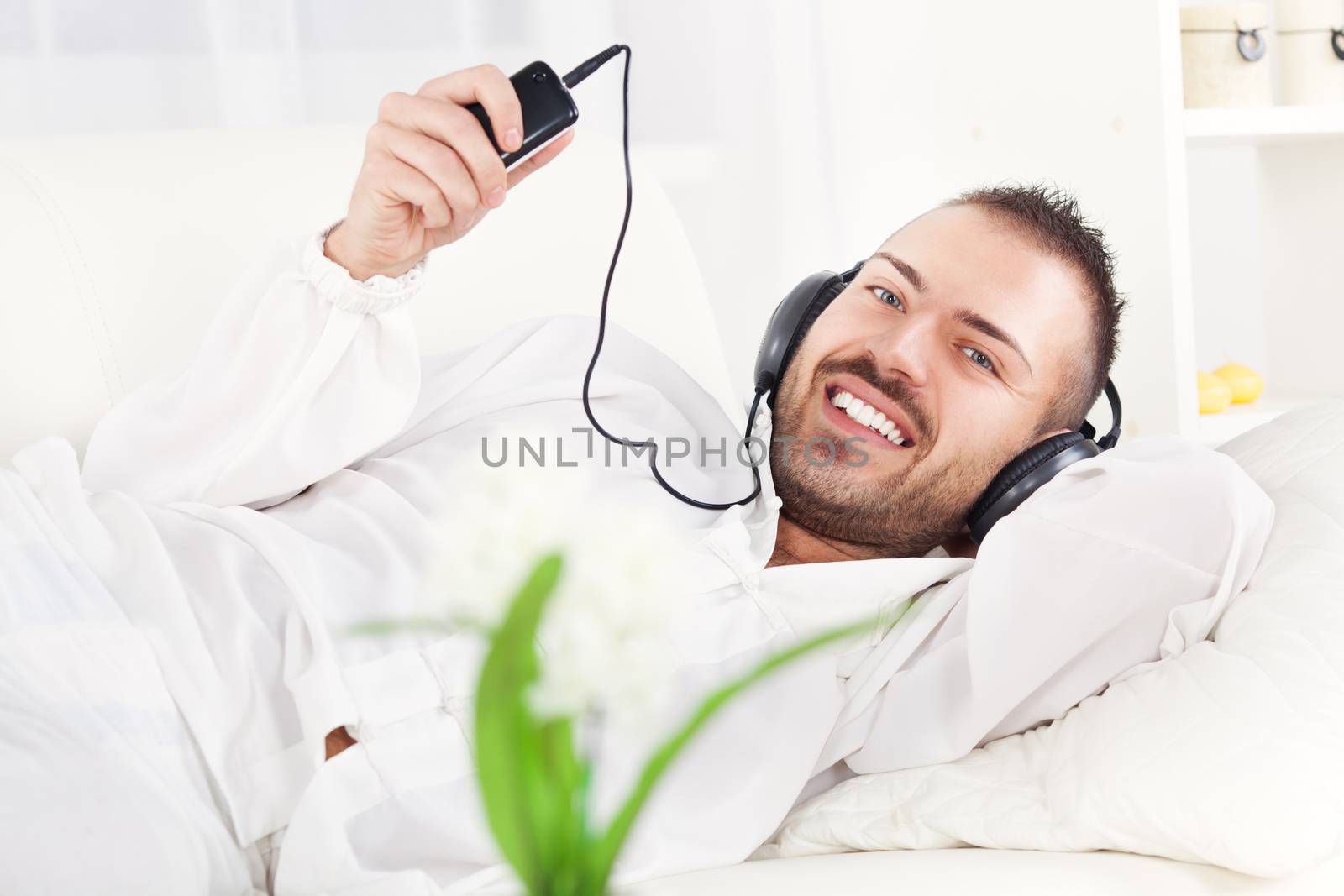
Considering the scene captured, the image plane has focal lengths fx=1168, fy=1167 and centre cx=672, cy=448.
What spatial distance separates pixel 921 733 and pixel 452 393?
1.93 ft

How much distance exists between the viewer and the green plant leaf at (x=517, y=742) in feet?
0.87

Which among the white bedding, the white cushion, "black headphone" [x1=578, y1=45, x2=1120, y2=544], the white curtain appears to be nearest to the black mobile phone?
"black headphone" [x1=578, y1=45, x2=1120, y2=544]

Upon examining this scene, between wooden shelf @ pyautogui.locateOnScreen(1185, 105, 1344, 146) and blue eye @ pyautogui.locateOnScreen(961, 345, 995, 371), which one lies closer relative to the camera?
blue eye @ pyautogui.locateOnScreen(961, 345, 995, 371)

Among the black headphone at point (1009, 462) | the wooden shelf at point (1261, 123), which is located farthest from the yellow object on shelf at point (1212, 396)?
the black headphone at point (1009, 462)

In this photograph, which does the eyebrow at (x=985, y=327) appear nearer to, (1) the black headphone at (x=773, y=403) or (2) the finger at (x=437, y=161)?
(1) the black headphone at (x=773, y=403)

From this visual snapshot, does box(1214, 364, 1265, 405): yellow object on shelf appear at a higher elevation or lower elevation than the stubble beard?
lower

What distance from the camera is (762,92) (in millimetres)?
2207

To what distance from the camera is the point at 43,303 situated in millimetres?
1110

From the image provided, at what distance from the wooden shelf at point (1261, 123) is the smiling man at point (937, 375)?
665mm

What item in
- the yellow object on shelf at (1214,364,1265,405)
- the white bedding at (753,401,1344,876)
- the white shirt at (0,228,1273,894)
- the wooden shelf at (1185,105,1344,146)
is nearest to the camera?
the white bedding at (753,401,1344,876)

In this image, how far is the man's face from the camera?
1.27 metres

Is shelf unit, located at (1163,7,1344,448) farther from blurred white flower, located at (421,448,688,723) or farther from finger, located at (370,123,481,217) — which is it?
blurred white flower, located at (421,448,688,723)

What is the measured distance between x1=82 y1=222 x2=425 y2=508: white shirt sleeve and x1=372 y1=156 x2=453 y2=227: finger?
0.38 feet

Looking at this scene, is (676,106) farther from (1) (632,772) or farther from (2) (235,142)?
(1) (632,772)
